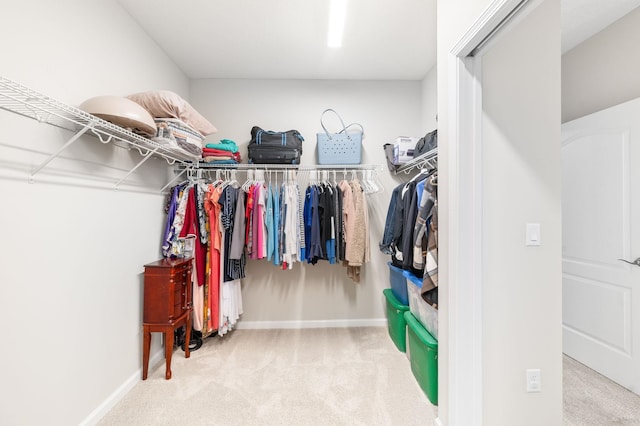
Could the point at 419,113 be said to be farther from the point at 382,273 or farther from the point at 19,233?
the point at 19,233

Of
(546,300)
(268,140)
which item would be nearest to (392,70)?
(268,140)

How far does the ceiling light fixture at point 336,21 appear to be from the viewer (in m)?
1.79

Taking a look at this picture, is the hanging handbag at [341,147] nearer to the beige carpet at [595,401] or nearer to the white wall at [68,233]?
the white wall at [68,233]

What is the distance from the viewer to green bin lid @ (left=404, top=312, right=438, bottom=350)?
1622 mm

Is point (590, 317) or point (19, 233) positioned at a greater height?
point (19, 233)

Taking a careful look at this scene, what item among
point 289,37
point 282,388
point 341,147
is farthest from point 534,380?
point 289,37

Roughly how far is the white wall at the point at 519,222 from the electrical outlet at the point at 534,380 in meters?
0.03

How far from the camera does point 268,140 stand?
8.21 feet

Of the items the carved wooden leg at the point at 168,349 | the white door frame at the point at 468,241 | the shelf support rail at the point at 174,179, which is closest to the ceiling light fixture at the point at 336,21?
the white door frame at the point at 468,241

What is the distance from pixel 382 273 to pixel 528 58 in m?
2.22

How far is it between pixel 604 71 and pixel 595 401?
1.95 meters

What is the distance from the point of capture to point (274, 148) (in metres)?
2.49

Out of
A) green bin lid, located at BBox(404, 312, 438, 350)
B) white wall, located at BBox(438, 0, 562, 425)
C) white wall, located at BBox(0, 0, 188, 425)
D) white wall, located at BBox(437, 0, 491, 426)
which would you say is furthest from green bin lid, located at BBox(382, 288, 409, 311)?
white wall, located at BBox(0, 0, 188, 425)

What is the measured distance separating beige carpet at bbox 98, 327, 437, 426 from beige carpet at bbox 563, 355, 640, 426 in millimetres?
741
